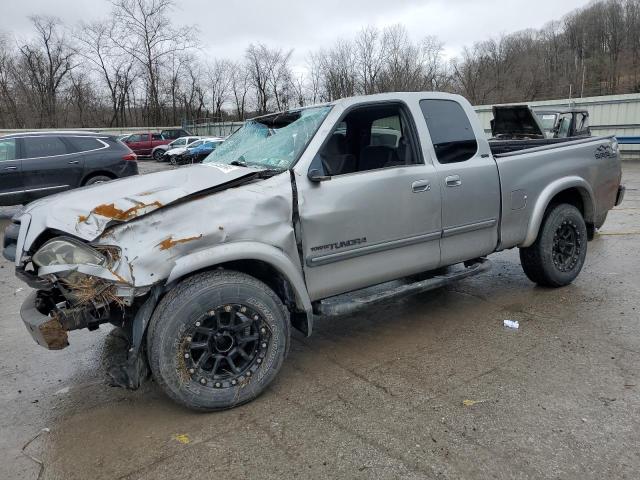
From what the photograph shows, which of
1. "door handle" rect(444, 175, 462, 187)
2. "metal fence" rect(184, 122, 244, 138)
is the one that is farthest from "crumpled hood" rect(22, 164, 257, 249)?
"metal fence" rect(184, 122, 244, 138)

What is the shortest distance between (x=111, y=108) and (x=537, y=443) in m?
61.8

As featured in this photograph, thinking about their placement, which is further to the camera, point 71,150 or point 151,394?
point 71,150

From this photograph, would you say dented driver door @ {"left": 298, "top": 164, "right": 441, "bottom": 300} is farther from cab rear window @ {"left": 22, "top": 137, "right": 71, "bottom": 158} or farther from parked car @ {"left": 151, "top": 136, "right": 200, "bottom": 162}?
parked car @ {"left": 151, "top": 136, "right": 200, "bottom": 162}

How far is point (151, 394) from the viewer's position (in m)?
3.42

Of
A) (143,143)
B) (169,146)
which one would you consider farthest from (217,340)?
(143,143)

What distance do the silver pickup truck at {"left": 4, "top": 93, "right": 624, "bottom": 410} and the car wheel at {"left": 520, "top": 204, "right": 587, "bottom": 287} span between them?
0.23 m

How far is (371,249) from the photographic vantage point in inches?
143

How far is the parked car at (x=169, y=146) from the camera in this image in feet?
97.8

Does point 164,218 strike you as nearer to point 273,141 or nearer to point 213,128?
point 273,141

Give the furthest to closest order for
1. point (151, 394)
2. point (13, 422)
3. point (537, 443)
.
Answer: point (151, 394) → point (13, 422) → point (537, 443)

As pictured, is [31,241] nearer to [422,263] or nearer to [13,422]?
[13,422]

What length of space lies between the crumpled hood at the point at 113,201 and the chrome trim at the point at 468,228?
5.49 ft

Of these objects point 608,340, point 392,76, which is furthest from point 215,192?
point 392,76

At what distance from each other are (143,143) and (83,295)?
31.4 metres
